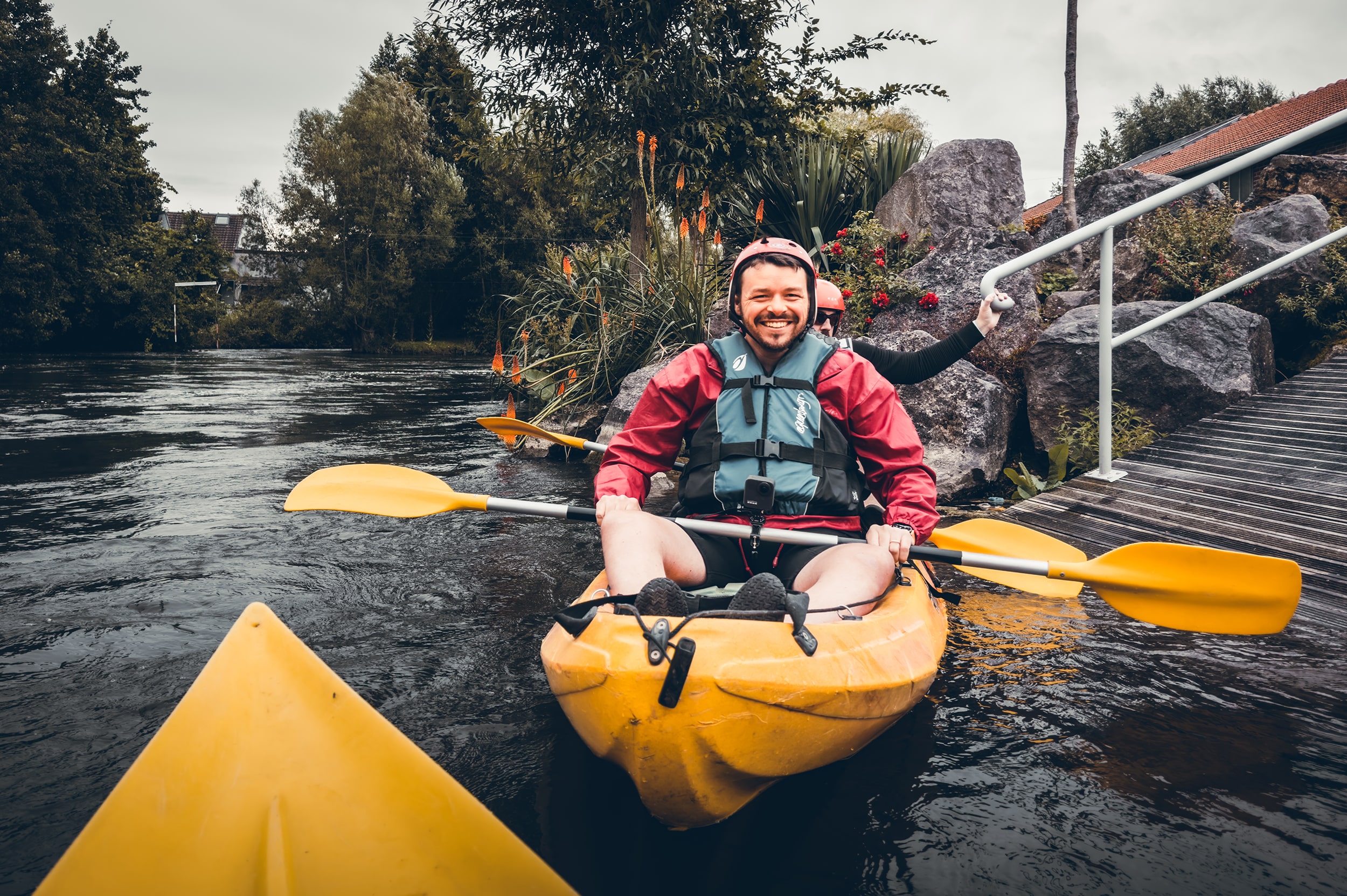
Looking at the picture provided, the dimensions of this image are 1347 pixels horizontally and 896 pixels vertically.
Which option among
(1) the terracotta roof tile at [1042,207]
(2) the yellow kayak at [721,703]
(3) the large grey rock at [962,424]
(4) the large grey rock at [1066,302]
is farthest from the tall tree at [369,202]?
(2) the yellow kayak at [721,703]

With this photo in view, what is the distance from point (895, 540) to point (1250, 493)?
229 cm

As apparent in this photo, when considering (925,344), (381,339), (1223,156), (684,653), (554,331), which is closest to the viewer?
(684,653)

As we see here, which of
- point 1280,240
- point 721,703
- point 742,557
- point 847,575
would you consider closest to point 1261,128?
point 1280,240

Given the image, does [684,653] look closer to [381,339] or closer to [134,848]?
[134,848]

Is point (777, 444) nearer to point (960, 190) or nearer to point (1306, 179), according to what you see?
point (960, 190)

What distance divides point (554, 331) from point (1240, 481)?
550 cm

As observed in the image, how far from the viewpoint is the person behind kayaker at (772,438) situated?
2320 mm

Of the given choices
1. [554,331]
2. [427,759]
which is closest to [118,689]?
[427,759]

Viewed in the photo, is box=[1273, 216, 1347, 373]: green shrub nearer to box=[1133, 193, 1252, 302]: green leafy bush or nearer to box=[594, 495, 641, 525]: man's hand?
box=[1133, 193, 1252, 302]: green leafy bush

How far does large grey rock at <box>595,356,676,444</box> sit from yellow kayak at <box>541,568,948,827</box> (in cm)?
460

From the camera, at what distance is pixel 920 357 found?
386 centimetres

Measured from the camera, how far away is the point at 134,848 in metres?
1.29

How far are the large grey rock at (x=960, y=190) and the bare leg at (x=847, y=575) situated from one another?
5.18 metres

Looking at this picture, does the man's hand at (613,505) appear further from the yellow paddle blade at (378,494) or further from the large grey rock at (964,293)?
the large grey rock at (964,293)
